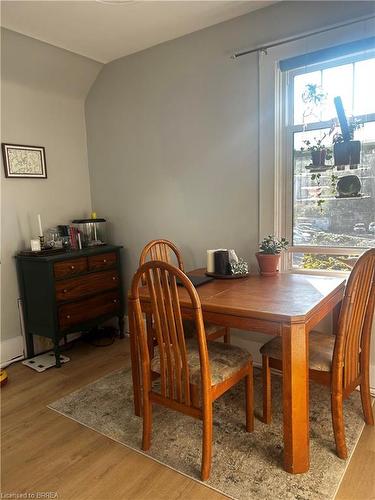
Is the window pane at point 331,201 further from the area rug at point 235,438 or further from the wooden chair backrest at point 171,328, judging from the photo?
the wooden chair backrest at point 171,328

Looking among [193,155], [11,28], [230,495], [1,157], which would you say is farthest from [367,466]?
[11,28]

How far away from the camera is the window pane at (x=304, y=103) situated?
2279 millimetres

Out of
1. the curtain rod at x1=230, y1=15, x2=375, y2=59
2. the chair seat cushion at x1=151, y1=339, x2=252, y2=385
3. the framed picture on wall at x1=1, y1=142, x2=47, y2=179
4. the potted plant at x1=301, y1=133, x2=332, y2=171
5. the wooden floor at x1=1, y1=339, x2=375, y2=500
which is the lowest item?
the wooden floor at x1=1, y1=339, x2=375, y2=500

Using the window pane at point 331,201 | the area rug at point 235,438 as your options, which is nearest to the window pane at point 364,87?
the window pane at point 331,201

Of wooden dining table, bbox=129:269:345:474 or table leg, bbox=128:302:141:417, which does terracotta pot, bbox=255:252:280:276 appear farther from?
table leg, bbox=128:302:141:417

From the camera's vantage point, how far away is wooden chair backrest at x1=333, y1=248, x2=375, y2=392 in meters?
1.55

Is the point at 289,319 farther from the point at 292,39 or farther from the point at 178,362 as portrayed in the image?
the point at 292,39

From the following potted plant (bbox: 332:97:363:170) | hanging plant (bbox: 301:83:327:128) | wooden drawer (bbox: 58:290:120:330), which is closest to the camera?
potted plant (bbox: 332:97:363:170)

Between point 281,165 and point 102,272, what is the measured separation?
1708mm

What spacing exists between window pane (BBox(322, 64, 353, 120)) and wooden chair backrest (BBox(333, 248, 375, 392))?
3.52 feet

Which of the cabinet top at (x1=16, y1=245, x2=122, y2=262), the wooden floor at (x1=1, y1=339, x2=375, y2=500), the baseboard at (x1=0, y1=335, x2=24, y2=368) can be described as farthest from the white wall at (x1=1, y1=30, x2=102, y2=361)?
the wooden floor at (x1=1, y1=339, x2=375, y2=500)

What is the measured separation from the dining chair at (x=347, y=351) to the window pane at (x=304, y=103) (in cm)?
114

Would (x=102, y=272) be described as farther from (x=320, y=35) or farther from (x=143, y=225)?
(x=320, y=35)

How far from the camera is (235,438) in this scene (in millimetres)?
1854
